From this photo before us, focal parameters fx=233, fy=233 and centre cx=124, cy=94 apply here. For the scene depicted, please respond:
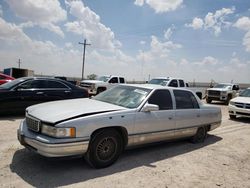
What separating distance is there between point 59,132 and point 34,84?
566cm

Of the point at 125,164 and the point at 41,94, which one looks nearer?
the point at 125,164

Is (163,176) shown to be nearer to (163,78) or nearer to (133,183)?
(133,183)

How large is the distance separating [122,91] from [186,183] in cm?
246

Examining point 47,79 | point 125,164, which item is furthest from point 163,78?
point 125,164

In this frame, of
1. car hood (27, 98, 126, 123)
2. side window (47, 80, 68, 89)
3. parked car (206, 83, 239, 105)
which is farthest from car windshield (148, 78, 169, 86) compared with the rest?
car hood (27, 98, 126, 123)

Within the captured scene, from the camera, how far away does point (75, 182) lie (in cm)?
366

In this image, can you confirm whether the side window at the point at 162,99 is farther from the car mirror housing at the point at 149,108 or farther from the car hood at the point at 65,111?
the car hood at the point at 65,111

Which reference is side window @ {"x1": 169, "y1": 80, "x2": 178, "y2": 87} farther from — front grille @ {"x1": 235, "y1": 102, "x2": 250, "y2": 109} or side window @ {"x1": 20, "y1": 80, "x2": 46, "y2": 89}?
side window @ {"x1": 20, "y1": 80, "x2": 46, "y2": 89}

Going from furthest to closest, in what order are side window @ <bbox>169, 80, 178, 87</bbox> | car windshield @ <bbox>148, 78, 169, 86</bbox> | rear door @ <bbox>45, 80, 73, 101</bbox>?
1. side window @ <bbox>169, 80, 178, 87</bbox>
2. car windshield @ <bbox>148, 78, 169, 86</bbox>
3. rear door @ <bbox>45, 80, 73, 101</bbox>

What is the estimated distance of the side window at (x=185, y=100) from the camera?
577 cm

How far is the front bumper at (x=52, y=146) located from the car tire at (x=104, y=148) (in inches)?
7.5

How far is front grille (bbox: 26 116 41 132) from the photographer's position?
13.0 ft

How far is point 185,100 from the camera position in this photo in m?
6.05

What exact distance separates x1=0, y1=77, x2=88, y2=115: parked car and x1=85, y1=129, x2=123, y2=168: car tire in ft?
17.1
